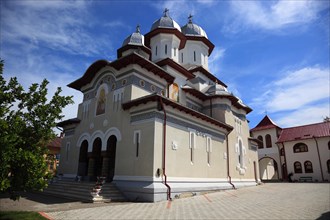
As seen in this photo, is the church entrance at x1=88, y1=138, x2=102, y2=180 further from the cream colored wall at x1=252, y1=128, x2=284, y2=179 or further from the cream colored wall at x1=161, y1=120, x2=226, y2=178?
the cream colored wall at x1=252, y1=128, x2=284, y2=179

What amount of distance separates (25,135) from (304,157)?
30599 millimetres

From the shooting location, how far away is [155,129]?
12.2m

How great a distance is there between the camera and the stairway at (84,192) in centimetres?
1119

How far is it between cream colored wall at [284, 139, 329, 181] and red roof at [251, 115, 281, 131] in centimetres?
321

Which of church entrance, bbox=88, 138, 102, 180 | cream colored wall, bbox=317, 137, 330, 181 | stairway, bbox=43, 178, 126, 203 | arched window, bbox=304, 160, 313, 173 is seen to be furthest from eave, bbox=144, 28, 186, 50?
arched window, bbox=304, 160, 313, 173

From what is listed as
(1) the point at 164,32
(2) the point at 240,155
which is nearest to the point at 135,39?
(1) the point at 164,32

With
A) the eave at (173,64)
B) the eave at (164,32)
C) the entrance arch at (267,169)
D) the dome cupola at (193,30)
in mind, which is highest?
the dome cupola at (193,30)

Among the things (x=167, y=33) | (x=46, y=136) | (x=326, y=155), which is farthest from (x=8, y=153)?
(x=326, y=155)

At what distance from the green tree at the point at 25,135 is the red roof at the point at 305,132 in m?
29.7

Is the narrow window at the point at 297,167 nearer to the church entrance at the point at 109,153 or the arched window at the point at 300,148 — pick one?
the arched window at the point at 300,148

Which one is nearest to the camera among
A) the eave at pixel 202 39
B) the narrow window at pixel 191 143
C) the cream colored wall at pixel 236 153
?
the narrow window at pixel 191 143

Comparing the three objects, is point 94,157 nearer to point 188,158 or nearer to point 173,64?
point 188,158

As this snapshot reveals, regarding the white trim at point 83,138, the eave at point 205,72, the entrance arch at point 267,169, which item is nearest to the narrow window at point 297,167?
the entrance arch at point 267,169

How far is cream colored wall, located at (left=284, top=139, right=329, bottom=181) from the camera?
2748 cm
